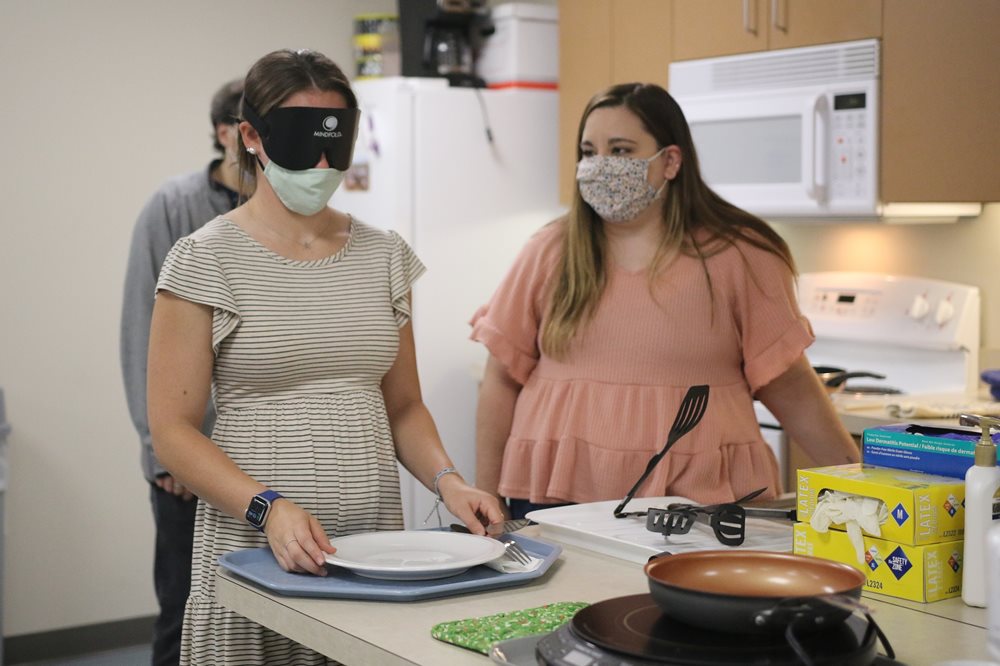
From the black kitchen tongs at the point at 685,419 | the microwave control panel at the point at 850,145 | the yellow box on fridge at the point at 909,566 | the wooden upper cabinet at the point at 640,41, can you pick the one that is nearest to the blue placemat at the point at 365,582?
the black kitchen tongs at the point at 685,419

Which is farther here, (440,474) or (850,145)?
(850,145)

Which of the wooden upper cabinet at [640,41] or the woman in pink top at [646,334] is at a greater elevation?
the wooden upper cabinet at [640,41]

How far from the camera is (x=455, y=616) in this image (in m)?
1.29

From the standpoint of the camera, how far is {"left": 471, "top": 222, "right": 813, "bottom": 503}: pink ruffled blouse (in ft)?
6.77

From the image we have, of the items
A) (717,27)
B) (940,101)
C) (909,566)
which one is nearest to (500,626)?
(909,566)

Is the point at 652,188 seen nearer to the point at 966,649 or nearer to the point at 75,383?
the point at 966,649

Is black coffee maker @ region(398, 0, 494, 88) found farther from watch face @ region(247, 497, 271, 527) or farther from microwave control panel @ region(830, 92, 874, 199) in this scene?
watch face @ region(247, 497, 271, 527)

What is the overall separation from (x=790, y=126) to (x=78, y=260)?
215 cm

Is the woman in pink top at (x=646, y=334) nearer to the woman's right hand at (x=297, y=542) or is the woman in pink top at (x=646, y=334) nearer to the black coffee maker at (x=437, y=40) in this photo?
the woman's right hand at (x=297, y=542)

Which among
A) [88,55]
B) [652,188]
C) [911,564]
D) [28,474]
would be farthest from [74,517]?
[911,564]

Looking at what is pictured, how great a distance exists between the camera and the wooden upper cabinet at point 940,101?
9.21 feet

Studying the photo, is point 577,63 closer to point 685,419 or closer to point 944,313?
point 944,313

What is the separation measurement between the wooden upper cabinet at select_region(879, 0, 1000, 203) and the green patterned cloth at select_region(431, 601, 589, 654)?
199 cm

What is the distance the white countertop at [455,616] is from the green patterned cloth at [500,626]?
1 cm
